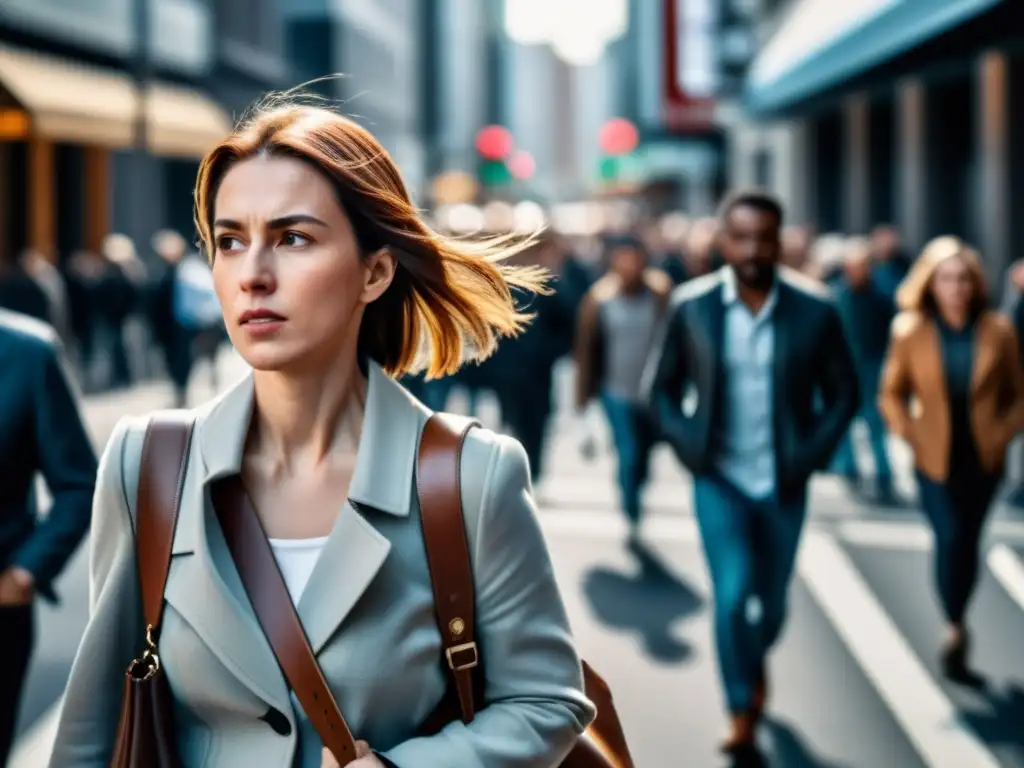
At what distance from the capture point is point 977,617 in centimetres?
839

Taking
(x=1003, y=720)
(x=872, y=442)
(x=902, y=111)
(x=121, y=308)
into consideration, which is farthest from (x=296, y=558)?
(x=902, y=111)

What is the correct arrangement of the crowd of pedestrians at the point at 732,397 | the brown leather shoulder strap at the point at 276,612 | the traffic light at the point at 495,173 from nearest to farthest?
the brown leather shoulder strap at the point at 276,612 < the crowd of pedestrians at the point at 732,397 < the traffic light at the point at 495,173

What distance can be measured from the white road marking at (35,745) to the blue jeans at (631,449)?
5.11 meters

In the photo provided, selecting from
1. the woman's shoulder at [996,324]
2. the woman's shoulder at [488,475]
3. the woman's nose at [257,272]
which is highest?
the woman's nose at [257,272]

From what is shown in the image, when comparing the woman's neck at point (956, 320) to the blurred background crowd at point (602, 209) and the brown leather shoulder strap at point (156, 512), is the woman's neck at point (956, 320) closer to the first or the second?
the blurred background crowd at point (602, 209)

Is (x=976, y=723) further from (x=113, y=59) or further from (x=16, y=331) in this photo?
(x=113, y=59)

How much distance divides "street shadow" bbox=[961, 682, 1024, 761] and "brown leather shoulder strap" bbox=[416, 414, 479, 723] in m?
4.09

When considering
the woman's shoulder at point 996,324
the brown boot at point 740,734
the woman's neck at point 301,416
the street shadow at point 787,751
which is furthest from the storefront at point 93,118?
the woman's neck at point 301,416

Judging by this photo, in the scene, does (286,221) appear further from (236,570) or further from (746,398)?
(746,398)

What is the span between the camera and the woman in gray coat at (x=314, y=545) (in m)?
2.40

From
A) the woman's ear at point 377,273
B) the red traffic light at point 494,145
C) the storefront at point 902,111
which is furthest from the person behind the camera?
the red traffic light at point 494,145

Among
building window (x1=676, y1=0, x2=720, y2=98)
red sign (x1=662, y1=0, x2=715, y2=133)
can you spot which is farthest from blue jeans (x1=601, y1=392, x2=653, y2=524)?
building window (x1=676, y1=0, x2=720, y2=98)

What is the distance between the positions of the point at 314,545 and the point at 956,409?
5447mm

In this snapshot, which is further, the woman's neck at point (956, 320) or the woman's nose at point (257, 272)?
the woman's neck at point (956, 320)
